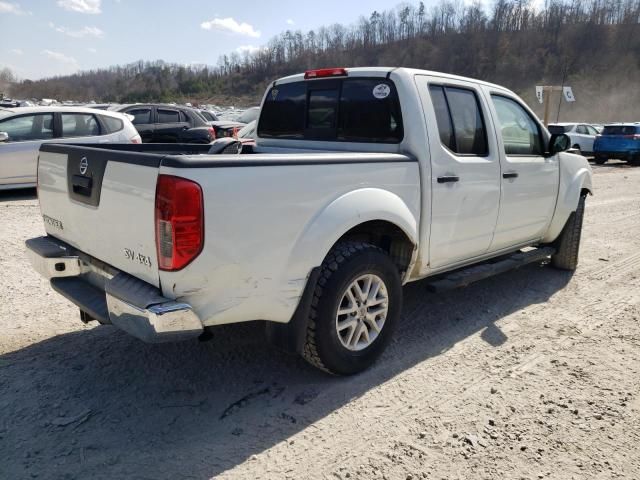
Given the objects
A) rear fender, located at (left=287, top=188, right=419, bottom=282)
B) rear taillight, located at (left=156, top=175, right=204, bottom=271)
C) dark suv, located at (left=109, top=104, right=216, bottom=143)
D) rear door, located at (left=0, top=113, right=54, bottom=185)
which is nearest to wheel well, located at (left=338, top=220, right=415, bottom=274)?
rear fender, located at (left=287, top=188, right=419, bottom=282)

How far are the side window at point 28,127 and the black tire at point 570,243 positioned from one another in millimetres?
8712

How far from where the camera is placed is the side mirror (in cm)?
494

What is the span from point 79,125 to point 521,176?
27.0 ft

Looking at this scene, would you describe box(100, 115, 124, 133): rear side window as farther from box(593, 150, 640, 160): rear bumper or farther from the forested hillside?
the forested hillside

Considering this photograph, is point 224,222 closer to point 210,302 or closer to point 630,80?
point 210,302

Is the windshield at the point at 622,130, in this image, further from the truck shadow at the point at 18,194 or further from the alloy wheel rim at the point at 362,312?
the alloy wheel rim at the point at 362,312

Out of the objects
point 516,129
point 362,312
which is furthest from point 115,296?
point 516,129

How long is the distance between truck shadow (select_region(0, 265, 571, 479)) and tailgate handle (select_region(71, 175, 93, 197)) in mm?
1188

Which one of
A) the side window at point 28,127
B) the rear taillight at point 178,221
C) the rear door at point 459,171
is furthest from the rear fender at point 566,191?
the side window at point 28,127

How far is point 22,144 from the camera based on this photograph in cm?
915

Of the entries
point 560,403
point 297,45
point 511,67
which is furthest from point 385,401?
point 297,45

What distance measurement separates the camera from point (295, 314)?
2.98 meters

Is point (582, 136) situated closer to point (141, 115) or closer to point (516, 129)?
point (141, 115)

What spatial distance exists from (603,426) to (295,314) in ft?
6.00
